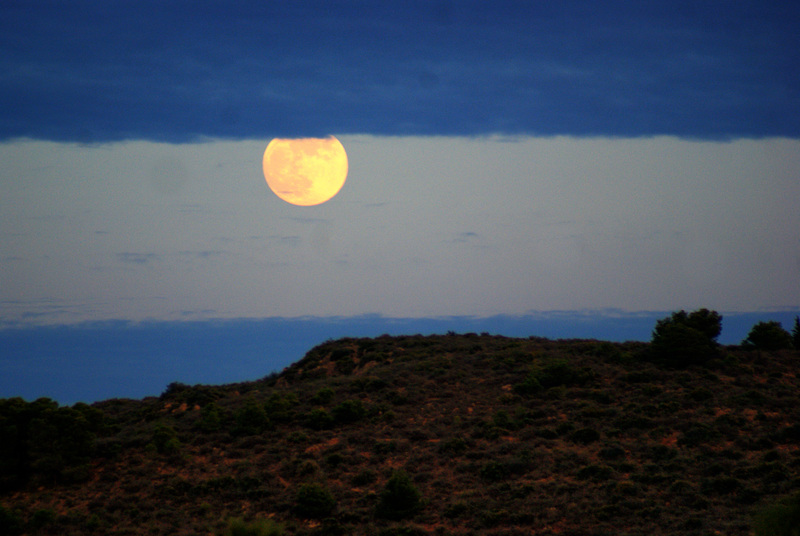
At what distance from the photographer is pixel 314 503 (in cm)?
2570

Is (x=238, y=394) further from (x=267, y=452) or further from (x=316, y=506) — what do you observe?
(x=316, y=506)

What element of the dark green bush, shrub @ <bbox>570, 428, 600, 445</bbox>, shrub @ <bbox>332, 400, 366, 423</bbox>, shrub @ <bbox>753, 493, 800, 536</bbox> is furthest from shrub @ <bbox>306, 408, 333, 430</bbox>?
shrub @ <bbox>753, 493, 800, 536</bbox>

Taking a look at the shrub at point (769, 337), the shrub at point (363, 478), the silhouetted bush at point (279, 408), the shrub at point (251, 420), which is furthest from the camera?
the shrub at point (769, 337)

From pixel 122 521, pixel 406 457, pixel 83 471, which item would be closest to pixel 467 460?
pixel 406 457

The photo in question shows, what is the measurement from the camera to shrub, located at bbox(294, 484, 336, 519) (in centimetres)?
2559

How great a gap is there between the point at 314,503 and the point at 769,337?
126ft

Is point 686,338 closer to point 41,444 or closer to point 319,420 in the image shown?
point 319,420

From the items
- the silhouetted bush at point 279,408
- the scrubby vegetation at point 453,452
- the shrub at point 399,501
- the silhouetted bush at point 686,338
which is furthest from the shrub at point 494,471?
the silhouetted bush at point 686,338

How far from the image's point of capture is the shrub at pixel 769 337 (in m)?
46.6

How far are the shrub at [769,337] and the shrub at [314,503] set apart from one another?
A: 3711 centimetres

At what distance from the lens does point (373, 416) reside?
36.4 metres

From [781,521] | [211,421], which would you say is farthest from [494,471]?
[211,421]

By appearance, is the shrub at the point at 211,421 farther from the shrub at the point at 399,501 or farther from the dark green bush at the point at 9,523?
the shrub at the point at 399,501

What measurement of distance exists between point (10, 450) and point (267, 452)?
1274cm
